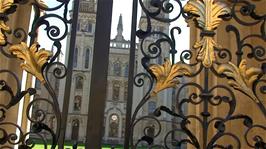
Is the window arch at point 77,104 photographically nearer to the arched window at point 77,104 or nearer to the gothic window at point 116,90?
the arched window at point 77,104

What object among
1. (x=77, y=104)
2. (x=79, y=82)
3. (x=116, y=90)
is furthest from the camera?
(x=79, y=82)

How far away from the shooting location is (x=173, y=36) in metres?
2.67

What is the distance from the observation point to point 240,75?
2.55 m

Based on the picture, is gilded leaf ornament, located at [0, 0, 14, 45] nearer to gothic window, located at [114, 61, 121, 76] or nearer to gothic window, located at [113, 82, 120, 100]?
gothic window, located at [114, 61, 121, 76]

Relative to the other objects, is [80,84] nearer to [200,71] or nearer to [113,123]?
[113,123]

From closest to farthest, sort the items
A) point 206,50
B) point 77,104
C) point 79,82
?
point 206,50 → point 77,104 → point 79,82

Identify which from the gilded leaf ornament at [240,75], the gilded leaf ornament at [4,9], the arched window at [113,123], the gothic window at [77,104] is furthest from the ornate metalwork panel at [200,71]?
the arched window at [113,123]

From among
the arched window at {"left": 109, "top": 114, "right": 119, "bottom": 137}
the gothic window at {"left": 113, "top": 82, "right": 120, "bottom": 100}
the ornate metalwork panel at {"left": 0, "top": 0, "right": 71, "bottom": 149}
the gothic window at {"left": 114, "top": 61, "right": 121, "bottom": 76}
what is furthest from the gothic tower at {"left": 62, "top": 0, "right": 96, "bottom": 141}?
the ornate metalwork panel at {"left": 0, "top": 0, "right": 71, "bottom": 149}

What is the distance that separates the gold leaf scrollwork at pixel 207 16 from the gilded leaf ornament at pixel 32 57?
0.95 meters

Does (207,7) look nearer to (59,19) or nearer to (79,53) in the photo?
(59,19)

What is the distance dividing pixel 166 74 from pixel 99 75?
1.38 ft

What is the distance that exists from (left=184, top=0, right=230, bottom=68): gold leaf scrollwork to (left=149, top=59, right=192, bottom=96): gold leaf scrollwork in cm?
22

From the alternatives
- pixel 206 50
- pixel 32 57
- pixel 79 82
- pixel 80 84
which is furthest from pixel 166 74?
pixel 79 82

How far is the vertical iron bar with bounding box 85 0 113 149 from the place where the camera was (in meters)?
2.47
